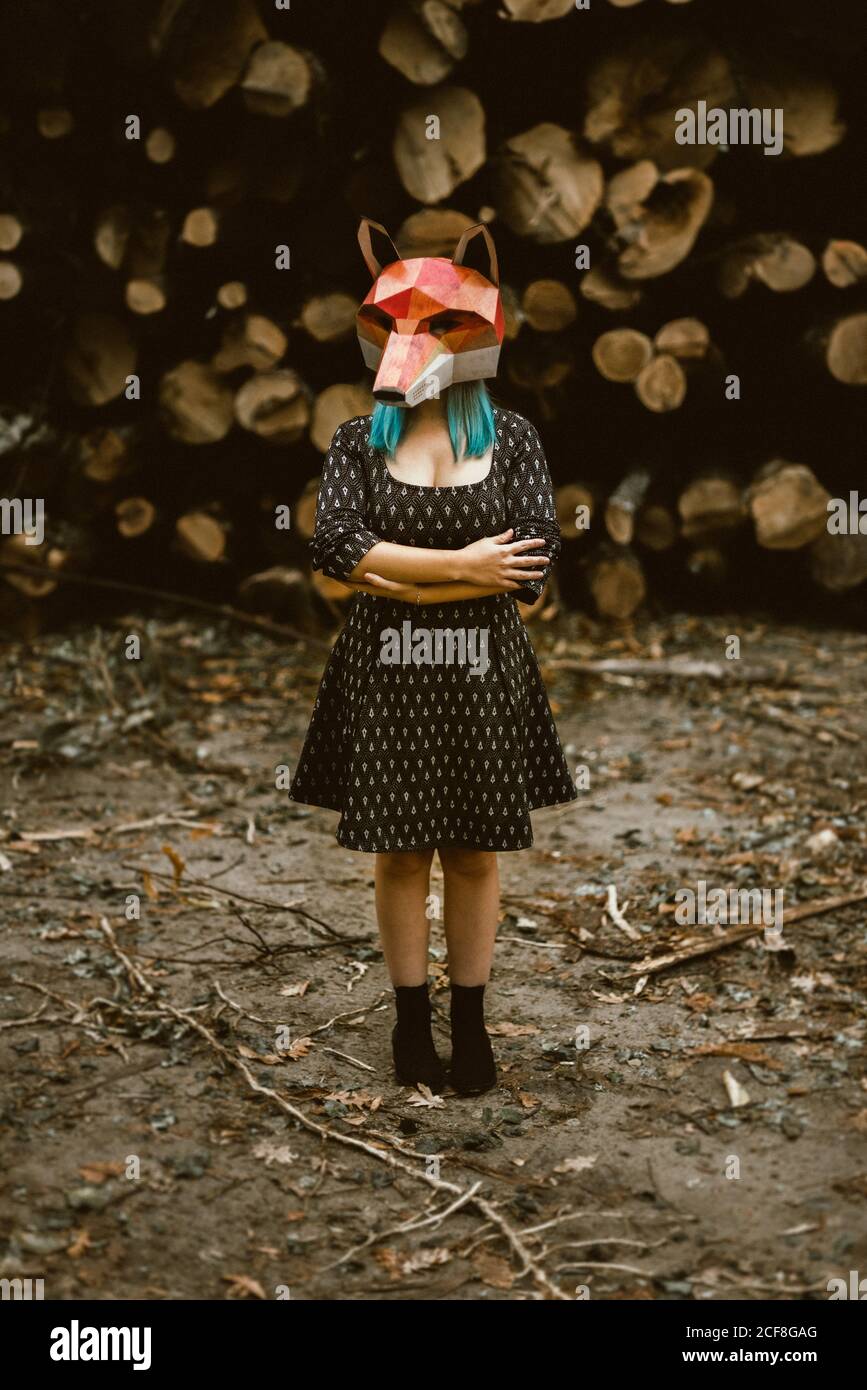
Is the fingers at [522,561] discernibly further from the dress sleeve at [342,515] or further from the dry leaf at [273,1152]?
the dry leaf at [273,1152]

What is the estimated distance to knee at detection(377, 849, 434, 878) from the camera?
2.77 metres

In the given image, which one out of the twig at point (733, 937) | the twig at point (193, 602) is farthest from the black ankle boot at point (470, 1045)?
the twig at point (193, 602)

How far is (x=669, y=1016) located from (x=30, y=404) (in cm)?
378

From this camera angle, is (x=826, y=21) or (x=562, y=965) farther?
(x=826, y=21)

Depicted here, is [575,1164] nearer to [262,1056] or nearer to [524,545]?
[262,1056]

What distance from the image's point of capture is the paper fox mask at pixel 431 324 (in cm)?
253

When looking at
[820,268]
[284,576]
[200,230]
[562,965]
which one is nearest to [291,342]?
[200,230]

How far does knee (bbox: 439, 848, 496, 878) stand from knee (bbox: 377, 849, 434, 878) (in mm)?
37

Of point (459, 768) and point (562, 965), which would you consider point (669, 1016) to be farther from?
point (459, 768)

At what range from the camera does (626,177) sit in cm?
491

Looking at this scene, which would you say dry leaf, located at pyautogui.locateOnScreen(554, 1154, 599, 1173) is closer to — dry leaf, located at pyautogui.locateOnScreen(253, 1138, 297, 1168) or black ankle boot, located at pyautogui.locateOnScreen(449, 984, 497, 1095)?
black ankle boot, located at pyautogui.locateOnScreen(449, 984, 497, 1095)

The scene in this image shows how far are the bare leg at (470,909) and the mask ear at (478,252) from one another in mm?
1088

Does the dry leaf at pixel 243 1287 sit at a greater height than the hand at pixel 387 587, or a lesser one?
lesser

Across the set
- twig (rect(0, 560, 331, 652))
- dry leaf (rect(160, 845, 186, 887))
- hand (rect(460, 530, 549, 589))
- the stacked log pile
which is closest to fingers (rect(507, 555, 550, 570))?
hand (rect(460, 530, 549, 589))
